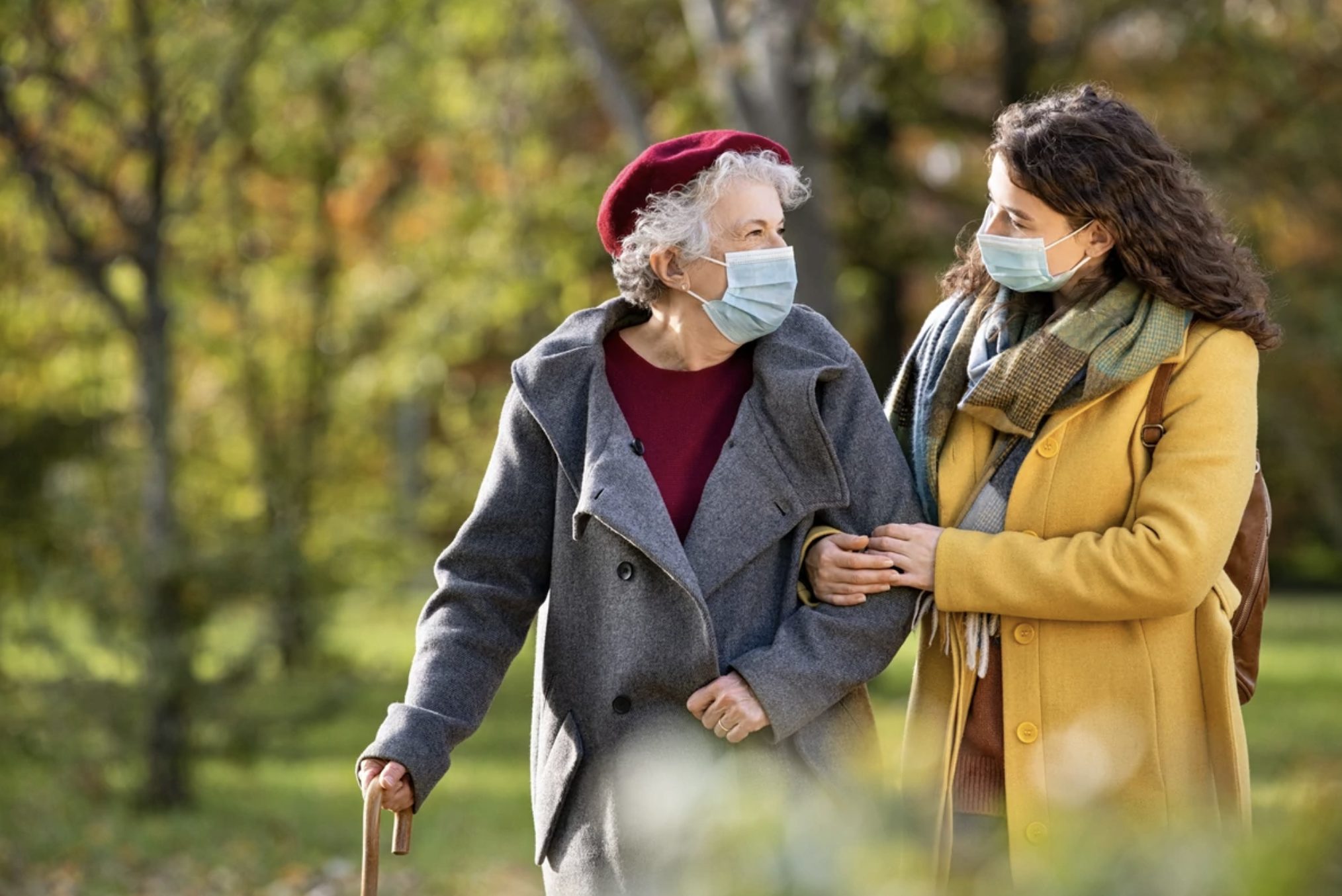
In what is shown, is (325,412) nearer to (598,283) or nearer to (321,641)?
(598,283)

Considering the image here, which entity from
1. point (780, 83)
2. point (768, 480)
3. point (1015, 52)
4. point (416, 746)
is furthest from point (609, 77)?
point (416, 746)

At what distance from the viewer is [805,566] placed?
2965 millimetres

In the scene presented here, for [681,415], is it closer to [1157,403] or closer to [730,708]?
[730,708]

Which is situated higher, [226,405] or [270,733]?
[226,405]

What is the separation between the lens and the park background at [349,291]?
786cm

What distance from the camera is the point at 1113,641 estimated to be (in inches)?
114

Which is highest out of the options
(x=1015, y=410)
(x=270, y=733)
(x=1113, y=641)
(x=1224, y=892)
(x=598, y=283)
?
(x=598, y=283)

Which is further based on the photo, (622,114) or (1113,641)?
(622,114)

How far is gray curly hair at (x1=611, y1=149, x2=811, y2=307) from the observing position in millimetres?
2908

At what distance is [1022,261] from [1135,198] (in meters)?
0.22

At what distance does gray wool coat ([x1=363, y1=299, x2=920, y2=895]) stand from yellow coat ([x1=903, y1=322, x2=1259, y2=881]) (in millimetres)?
192

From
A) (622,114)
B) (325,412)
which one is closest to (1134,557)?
(622,114)

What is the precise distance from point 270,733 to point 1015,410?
591 centimetres

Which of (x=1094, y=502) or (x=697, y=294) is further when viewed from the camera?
(x=697, y=294)
